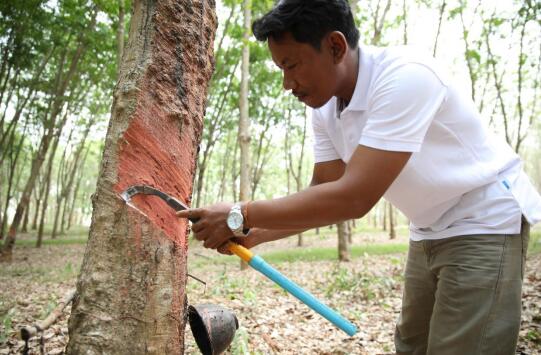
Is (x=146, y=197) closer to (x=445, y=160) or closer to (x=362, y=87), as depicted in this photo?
(x=362, y=87)

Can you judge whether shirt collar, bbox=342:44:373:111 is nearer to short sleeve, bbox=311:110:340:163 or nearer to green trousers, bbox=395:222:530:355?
short sleeve, bbox=311:110:340:163

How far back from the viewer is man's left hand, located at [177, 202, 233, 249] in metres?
1.52

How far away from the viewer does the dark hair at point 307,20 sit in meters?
1.47

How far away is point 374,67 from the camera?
62.4 inches

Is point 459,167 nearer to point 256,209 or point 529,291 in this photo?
point 256,209

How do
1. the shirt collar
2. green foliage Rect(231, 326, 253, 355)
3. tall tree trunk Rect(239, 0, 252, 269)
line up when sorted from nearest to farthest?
the shirt collar < green foliage Rect(231, 326, 253, 355) < tall tree trunk Rect(239, 0, 252, 269)

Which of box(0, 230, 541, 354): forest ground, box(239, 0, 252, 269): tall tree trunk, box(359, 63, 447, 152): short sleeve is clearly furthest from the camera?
box(239, 0, 252, 269): tall tree trunk

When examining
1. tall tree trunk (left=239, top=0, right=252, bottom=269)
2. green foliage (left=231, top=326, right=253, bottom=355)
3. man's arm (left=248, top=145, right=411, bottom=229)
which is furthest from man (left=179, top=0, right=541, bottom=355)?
tall tree trunk (left=239, top=0, right=252, bottom=269)

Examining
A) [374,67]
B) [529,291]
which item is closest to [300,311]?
[529,291]

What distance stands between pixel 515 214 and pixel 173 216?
4.66ft

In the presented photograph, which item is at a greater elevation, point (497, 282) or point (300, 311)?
point (497, 282)

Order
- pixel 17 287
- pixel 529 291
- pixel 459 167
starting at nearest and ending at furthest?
pixel 459 167 → pixel 529 291 → pixel 17 287

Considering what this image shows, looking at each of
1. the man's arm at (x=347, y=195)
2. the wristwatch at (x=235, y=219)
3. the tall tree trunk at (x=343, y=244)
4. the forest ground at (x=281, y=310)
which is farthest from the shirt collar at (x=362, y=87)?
the tall tree trunk at (x=343, y=244)

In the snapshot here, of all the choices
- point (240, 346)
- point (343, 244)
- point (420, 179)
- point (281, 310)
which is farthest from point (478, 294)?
point (343, 244)
